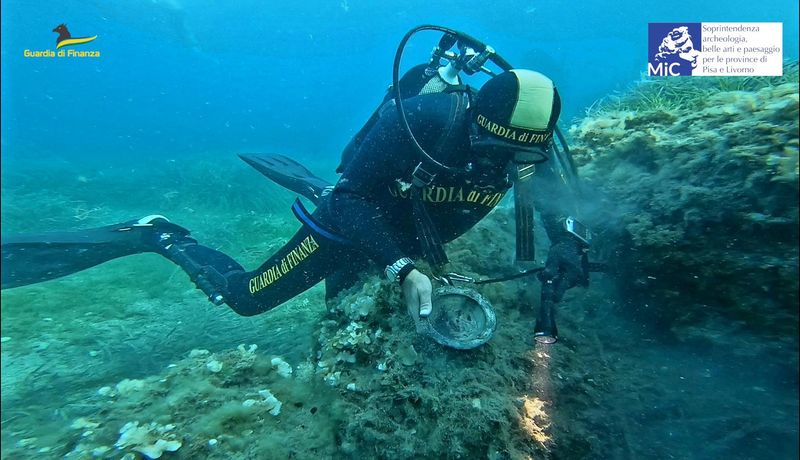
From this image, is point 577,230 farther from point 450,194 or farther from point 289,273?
point 289,273

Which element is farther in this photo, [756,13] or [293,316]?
[756,13]

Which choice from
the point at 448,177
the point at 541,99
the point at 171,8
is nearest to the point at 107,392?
the point at 448,177

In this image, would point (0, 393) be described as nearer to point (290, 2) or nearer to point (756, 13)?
point (290, 2)

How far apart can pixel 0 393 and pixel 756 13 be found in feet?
194

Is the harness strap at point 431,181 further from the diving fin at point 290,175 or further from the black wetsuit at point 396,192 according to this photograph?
the diving fin at point 290,175

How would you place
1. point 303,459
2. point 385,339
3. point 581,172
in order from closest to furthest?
point 303,459 < point 385,339 < point 581,172

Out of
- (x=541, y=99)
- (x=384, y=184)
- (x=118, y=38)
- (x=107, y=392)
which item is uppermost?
(x=118, y=38)

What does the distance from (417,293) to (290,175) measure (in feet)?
17.6

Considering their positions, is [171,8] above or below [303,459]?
above

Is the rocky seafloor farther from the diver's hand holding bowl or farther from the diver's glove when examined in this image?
the diver's glove

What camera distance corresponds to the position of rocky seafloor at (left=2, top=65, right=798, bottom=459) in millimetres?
1885

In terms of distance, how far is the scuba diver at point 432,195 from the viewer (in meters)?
2.27

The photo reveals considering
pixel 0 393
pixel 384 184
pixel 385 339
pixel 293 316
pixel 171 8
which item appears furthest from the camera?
pixel 171 8

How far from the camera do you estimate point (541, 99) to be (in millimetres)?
2217
